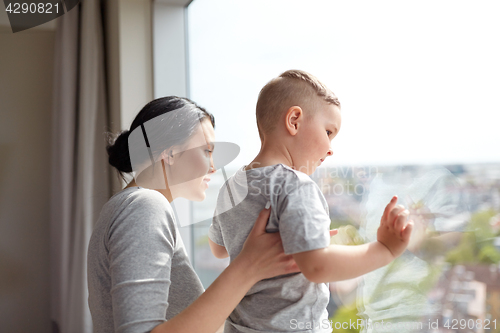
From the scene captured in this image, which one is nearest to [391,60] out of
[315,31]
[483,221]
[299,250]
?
[315,31]

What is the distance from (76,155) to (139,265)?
4.83 feet

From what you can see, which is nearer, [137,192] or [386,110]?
[137,192]

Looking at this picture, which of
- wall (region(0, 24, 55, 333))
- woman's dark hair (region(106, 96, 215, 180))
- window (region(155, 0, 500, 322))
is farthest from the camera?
wall (region(0, 24, 55, 333))

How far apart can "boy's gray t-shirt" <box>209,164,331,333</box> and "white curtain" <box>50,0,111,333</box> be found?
1.32 m

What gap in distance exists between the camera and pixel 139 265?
2.35ft

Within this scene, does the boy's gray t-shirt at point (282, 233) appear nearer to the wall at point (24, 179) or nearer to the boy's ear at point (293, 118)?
the boy's ear at point (293, 118)

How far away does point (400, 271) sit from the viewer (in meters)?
0.92

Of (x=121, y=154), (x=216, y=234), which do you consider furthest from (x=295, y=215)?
(x=121, y=154)

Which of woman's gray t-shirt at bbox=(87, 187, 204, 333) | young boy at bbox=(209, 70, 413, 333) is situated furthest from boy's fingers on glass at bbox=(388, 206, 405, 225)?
woman's gray t-shirt at bbox=(87, 187, 204, 333)

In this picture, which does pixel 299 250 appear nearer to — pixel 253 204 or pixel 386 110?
pixel 253 204

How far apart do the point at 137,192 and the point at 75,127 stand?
1.38 meters

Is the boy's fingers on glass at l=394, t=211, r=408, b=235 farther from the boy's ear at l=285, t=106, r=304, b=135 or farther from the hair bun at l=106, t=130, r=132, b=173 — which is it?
the hair bun at l=106, t=130, r=132, b=173

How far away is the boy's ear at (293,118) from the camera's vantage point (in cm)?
80

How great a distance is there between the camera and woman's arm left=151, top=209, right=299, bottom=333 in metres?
0.71
